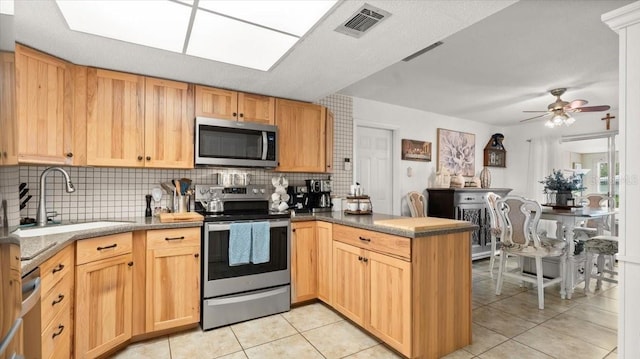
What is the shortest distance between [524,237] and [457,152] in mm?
2456

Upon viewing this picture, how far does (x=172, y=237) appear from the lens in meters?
2.30

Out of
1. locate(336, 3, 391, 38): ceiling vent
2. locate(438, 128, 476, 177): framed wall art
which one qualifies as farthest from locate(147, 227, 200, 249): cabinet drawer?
locate(438, 128, 476, 177): framed wall art

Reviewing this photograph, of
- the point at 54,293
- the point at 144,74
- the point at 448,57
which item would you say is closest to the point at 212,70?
the point at 144,74

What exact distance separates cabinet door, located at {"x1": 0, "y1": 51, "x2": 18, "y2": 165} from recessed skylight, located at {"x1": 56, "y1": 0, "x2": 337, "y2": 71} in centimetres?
127

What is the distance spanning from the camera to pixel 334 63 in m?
2.34

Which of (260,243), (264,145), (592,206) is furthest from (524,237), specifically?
(264,145)

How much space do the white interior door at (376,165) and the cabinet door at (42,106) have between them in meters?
3.08

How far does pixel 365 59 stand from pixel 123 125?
204 centimetres

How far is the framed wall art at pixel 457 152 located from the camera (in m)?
5.07

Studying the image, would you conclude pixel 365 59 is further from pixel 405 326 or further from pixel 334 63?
pixel 405 326

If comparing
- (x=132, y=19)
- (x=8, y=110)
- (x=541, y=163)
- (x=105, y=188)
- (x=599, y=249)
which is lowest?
(x=599, y=249)

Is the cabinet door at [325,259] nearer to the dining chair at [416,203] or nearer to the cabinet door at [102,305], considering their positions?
the cabinet door at [102,305]

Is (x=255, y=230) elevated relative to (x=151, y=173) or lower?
lower

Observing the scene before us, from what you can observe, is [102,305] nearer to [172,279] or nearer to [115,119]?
[172,279]
